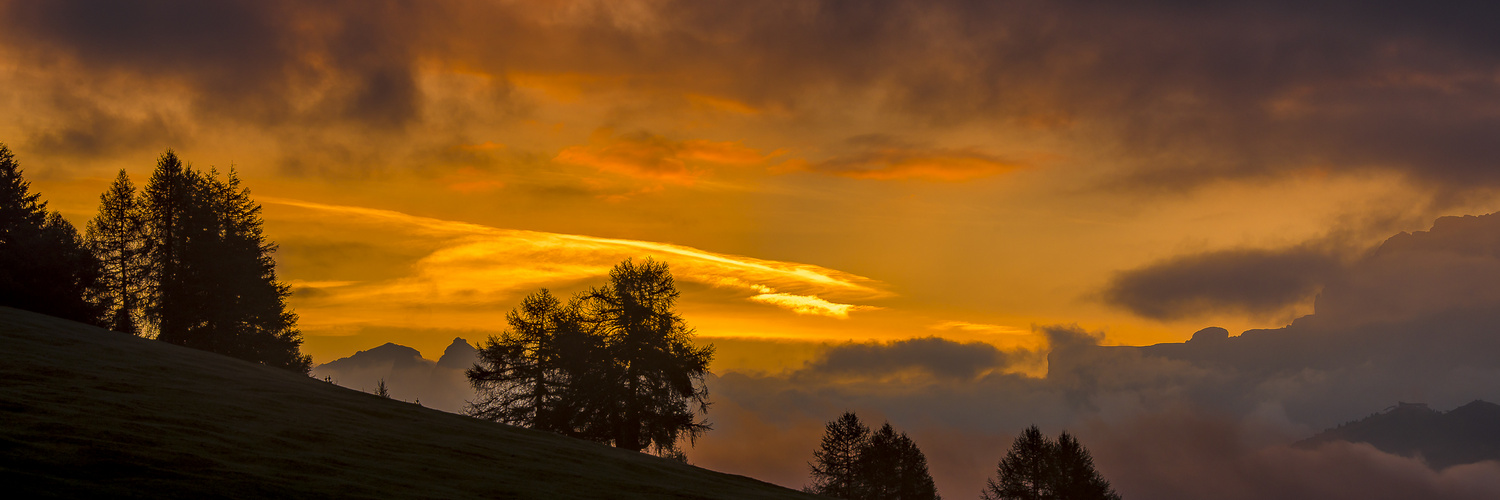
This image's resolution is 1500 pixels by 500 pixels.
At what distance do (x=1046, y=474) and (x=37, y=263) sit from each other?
7384cm

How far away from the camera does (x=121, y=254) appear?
6612 centimetres

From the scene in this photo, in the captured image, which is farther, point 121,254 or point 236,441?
point 121,254

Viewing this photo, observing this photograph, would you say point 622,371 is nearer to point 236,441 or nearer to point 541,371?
point 541,371

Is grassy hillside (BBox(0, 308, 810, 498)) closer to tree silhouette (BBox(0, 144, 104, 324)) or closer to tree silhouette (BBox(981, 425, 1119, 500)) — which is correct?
tree silhouette (BBox(0, 144, 104, 324))

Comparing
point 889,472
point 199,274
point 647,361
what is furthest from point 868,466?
point 199,274

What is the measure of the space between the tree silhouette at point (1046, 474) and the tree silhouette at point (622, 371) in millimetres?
32261

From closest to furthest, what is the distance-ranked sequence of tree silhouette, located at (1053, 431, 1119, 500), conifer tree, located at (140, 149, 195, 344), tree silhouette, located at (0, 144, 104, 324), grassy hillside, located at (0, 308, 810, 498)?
grassy hillside, located at (0, 308, 810, 498)
tree silhouette, located at (0, 144, 104, 324)
conifer tree, located at (140, 149, 195, 344)
tree silhouette, located at (1053, 431, 1119, 500)

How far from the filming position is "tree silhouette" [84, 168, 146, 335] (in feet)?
205

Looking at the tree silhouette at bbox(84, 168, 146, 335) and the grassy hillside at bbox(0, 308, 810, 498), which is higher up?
the tree silhouette at bbox(84, 168, 146, 335)

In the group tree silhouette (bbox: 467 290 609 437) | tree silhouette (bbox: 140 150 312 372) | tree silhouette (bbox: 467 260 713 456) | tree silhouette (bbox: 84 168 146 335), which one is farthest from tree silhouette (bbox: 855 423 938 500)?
tree silhouette (bbox: 84 168 146 335)

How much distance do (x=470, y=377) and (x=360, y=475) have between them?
142 feet

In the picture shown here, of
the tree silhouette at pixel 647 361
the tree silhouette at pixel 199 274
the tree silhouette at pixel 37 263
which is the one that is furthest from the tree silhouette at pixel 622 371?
the tree silhouette at pixel 37 263

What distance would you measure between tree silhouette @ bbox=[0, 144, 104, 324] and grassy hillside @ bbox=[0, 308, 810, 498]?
38.1 feet

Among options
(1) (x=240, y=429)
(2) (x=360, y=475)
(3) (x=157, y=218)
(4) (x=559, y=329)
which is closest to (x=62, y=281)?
(3) (x=157, y=218)
